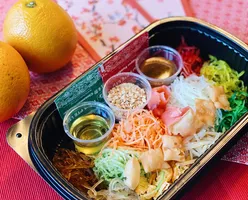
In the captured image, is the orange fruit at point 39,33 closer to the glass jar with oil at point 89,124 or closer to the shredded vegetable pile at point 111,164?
the glass jar with oil at point 89,124

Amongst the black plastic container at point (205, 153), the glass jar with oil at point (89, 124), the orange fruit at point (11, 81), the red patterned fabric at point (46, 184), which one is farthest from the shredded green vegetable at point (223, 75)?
the orange fruit at point (11, 81)

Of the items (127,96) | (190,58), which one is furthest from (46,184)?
(190,58)

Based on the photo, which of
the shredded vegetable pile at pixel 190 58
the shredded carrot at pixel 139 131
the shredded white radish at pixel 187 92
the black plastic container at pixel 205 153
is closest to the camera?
the black plastic container at pixel 205 153

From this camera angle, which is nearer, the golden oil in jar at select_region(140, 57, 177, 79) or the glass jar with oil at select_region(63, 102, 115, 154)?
the glass jar with oil at select_region(63, 102, 115, 154)

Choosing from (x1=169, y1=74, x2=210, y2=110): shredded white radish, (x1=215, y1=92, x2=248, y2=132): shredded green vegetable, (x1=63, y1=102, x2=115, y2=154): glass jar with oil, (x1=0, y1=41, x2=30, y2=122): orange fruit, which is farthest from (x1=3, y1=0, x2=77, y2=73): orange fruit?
(x1=215, y1=92, x2=248, y2=132): shredded green vegetable

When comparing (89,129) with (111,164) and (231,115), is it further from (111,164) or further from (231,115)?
(231,115)

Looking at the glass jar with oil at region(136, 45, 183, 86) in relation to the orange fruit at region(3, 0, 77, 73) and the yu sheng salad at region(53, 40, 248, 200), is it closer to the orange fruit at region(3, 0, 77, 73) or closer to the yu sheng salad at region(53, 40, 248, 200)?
the yu sheng salad at region(53, 40, 248, 200)
